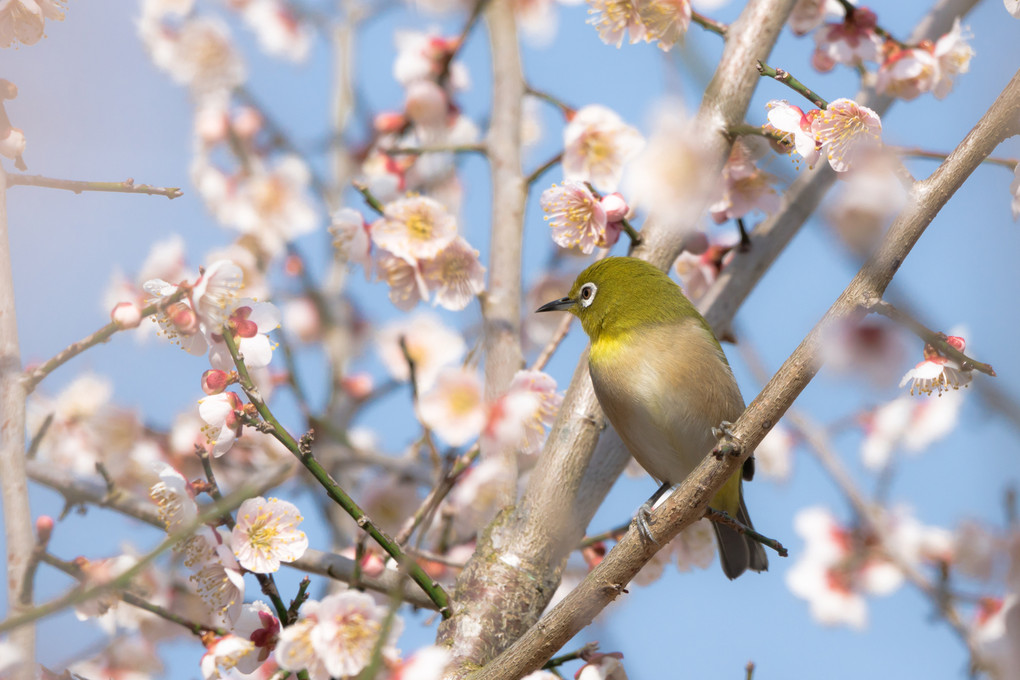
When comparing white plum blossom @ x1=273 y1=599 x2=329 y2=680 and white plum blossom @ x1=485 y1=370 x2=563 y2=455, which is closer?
white plum blossom @ x1=273 y1=599 x2=329 y2=680

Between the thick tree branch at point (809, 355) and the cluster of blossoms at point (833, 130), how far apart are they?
2.06 feet

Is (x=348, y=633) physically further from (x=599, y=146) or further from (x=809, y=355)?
(x=599, y=146)

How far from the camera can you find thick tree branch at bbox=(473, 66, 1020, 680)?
2.05 metres

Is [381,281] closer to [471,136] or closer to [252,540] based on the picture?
[252,540]

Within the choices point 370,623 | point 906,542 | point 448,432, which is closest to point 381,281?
point 448,432

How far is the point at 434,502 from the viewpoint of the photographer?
322 centimetres

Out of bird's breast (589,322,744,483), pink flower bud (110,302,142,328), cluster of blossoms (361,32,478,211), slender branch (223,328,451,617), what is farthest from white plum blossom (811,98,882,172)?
cluster of blossoms (361,32,478,211)

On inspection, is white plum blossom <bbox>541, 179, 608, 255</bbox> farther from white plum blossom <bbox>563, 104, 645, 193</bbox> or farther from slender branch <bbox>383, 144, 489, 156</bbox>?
slender branch <bbox>383, 144, 489, 156</bbox>

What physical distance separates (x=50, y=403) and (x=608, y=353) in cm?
339

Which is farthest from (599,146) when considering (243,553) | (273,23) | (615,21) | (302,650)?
(273,23)

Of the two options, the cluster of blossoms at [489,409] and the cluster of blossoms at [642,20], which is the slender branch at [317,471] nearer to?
the cluster of blossoms at [489,409]

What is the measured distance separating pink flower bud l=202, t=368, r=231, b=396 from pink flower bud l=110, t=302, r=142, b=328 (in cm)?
28

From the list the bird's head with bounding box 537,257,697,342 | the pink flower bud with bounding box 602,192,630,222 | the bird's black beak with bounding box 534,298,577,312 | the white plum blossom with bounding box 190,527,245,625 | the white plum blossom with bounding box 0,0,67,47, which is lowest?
the white plum blossom with bounding box 190,527,245,625

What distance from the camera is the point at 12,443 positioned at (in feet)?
6.41
